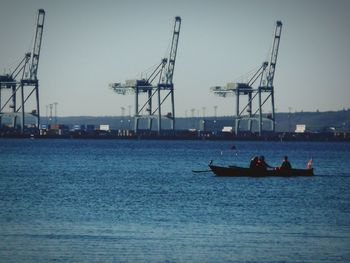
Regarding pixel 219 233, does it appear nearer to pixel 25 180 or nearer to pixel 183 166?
pixel 25 180

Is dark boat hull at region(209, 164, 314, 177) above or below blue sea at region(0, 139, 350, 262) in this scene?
above

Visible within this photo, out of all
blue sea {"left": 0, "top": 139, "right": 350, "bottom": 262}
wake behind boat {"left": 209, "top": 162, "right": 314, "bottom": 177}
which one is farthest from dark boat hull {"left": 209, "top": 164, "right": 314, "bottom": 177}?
blue sea {"left": 0, "top": 139, "right": 350, "bottom": 262}

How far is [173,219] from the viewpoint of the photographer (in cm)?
4253

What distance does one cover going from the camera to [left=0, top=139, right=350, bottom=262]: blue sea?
3314 cm

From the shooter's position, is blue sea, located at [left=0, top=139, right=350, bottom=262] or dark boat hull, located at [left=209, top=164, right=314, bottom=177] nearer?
blue sea, located at [left=0, top=139, right=350, bottom=262]

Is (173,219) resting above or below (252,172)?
below

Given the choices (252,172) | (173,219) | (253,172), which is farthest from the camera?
(252,172)

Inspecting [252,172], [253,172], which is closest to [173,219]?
[253,172]

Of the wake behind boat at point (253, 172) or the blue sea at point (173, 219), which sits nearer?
the blue sea at point (173, 219)

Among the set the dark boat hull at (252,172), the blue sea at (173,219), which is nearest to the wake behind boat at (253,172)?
the dark boat hull at (252,172)

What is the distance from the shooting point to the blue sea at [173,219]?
3314cm

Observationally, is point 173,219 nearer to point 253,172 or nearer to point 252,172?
point 253,172

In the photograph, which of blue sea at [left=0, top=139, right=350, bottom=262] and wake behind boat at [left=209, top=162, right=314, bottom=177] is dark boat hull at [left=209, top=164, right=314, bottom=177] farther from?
blue sea at [left=0, top=139, right=350, bottom=262]

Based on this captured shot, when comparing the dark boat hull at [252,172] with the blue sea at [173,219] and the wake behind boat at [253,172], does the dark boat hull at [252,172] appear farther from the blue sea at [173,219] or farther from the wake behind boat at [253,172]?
the blue sea at [173,219]
